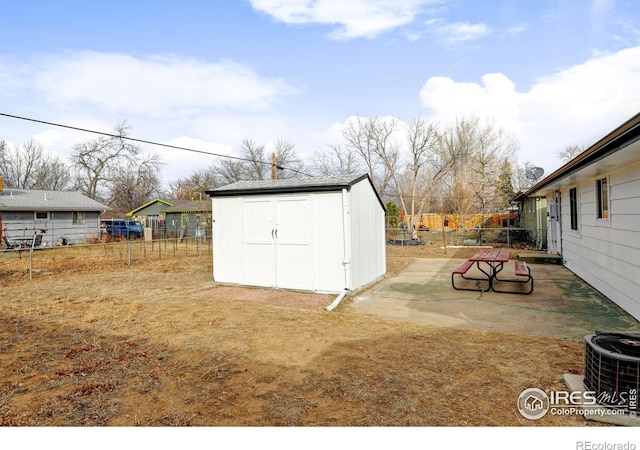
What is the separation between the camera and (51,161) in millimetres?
35844

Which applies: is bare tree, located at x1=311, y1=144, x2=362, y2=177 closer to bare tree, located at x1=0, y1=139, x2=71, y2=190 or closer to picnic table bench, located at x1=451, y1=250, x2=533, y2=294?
picnic table bench, located at x1=451, y1=250, x2=533, y2=294

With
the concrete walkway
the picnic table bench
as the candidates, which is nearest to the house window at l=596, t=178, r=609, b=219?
the concrete walkway

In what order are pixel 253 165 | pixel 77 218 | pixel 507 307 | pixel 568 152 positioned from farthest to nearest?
pixel 568 152, pixel 253 165, pixel 77 218, pixel 507 307

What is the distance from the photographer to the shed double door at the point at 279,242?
7.15 metres

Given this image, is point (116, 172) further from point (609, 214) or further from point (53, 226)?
point (609, 214)

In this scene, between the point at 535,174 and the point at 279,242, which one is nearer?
the point at 279,242

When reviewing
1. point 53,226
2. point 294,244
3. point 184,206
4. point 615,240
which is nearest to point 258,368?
point 294,244

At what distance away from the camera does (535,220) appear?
54.3 feet

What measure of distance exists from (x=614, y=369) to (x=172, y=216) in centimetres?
3075

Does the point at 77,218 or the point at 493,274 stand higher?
the point at 77,218

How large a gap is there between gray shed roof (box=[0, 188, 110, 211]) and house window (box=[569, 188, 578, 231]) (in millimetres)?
25565

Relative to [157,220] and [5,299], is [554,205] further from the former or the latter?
[157,220]

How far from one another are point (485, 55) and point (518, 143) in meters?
19.8
